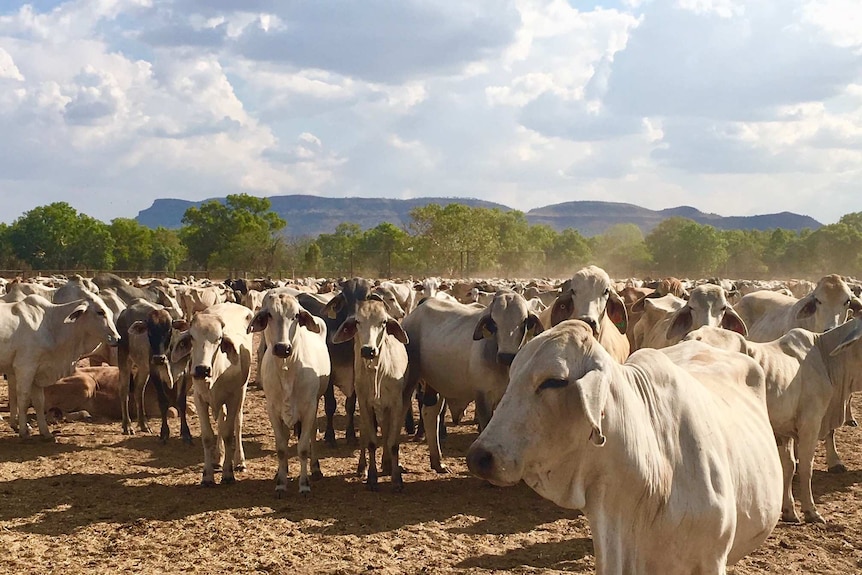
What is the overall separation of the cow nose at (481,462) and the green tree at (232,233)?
7595cm

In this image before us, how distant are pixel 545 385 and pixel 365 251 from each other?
226 feet

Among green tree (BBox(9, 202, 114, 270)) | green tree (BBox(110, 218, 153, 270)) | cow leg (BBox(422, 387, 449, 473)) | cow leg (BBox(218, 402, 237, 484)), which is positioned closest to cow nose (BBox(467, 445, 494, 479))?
cow leg (BBox(218, 402, 237, 484))

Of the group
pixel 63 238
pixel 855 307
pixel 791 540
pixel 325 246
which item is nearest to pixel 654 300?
pixel 855 307

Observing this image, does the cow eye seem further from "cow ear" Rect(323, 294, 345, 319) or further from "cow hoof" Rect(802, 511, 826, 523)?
"cow ear" Rect(323, 294, 345, 319)

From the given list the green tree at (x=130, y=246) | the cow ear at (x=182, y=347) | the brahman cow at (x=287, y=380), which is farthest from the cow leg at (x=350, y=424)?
the green tree at (x=130, y=246)

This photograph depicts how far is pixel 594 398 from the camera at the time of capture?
3012 mm

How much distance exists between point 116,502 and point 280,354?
2414mm

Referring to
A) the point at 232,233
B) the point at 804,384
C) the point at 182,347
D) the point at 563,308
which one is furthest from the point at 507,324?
the point at 232,233

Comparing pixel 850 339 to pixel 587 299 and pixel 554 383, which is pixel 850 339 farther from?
pixel 554 383

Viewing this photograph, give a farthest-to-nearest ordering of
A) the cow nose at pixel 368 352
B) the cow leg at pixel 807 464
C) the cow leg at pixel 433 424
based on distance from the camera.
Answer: the cow leg at pixel 433 424, the cow nose at pixel 368 352, the cow leg at pixel 807 464

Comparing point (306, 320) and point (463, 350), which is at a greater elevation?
point (306, 320)

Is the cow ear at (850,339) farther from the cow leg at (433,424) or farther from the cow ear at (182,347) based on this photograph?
the cow ear at (182,347)

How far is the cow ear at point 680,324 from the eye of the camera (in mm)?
9391

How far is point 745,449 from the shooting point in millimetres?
3766
